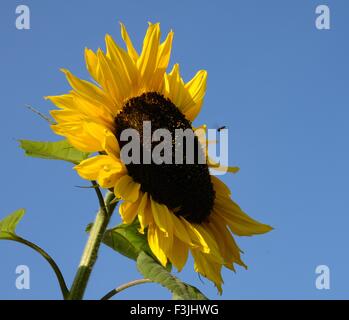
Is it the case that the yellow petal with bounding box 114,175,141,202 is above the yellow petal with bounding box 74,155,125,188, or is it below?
below

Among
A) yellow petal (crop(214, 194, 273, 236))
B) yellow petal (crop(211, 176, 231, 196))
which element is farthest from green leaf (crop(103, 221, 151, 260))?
yellow petal (crop(211, 176, 231, 196))

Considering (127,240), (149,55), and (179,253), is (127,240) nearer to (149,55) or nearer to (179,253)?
(179,253)

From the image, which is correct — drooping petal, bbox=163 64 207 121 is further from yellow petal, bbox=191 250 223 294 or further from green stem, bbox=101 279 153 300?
green stem, bbox=101 279 153 300

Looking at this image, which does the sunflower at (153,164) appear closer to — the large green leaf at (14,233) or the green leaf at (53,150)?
the green leaf at (53,150)

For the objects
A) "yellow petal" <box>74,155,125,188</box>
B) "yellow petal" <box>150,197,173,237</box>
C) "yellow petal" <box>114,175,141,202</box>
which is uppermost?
"yellow petal" <box>74,155,125,188</box>

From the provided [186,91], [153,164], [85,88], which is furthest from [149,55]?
[153,164]

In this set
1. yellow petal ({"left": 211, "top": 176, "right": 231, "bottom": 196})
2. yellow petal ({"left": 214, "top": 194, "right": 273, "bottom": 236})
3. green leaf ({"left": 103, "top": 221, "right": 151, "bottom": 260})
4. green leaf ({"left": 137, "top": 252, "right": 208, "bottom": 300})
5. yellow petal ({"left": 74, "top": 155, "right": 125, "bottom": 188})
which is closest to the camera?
green leaf ({"left": 137, "top": 252, "right": 208, "bottom": 300})
